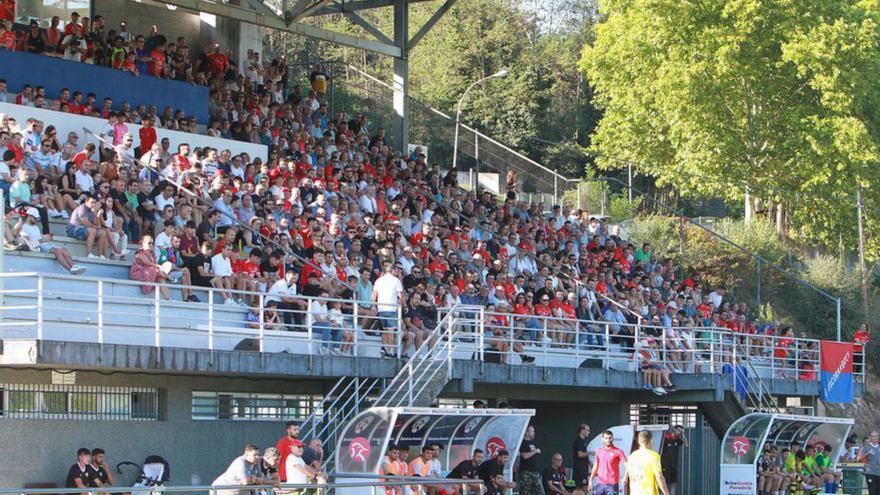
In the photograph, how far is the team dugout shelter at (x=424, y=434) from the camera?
19.6 m

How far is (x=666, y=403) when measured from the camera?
29.8 m

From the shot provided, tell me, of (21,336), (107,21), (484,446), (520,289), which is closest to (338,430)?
(484,446)

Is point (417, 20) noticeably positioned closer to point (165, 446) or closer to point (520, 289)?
point (520, 289)

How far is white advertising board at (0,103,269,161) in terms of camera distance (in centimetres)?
2509

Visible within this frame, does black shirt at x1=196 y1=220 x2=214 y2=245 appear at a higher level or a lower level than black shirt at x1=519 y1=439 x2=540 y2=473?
higher

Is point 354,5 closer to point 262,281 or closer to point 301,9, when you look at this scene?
point 301,9

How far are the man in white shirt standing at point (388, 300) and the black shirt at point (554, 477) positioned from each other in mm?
3125

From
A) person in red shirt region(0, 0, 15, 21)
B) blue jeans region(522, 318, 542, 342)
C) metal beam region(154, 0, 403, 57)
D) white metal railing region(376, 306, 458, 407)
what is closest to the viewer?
white metal railing region(376, 306, 458, 407)

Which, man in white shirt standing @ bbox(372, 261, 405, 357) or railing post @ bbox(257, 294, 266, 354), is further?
man in white shirt standing @ bbox(372, 261, 405, 357)

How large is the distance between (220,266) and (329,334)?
1.94m

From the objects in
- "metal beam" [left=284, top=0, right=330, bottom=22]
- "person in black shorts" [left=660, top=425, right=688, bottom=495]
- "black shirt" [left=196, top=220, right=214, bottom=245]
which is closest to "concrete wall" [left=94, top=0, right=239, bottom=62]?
"metal beam" [left=284, top=0, right=330, bottom=22]

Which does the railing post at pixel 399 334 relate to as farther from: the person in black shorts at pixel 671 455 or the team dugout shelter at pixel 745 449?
the team dugout shelter at pixel 745 449

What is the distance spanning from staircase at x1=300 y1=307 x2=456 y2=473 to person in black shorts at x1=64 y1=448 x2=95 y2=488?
403cm

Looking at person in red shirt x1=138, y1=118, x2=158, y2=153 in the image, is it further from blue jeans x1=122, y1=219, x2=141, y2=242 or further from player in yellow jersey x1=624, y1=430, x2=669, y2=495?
player in yellow jersey x1=624, y1=430, x2=669, y2=495
